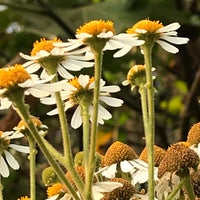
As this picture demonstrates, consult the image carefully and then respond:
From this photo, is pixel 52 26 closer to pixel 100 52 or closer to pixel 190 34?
pixel 190 34

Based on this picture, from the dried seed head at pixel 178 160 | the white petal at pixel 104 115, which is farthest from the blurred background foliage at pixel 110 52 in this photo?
the dried seed head at pixel 178 160

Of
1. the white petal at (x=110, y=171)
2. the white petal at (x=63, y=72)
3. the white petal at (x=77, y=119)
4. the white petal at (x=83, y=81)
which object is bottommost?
the white petal at (x=110, y=171)

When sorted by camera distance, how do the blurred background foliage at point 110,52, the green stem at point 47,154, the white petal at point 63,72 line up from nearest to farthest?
the green stem at point 47,154 → the white petal at point 63,72 → the blurred background foliage at point 110,52

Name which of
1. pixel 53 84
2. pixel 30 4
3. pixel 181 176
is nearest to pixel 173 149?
pixel 181 176

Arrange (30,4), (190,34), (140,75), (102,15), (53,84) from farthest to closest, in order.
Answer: (190,34), (30,4), (102,15), (140,75), (53,84)

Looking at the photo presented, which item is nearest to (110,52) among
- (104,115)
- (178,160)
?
(104,115)

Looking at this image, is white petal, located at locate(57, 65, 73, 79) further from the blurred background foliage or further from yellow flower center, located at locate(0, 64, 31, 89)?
the blurred background foliage

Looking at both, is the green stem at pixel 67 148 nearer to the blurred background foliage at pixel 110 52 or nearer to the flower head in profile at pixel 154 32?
the flower head in profile at pixel 154 32

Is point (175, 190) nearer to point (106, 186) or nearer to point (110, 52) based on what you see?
point (106, 186)

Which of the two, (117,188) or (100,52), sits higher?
(100,52)
